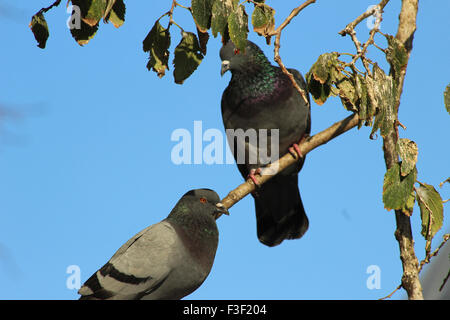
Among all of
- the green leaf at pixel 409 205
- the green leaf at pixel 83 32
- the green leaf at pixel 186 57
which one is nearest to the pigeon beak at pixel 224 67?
the green leaf at pixel 186 57

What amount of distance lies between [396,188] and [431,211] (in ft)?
1.37

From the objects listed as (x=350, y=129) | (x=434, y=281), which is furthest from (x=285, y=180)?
(x=434, y=281)

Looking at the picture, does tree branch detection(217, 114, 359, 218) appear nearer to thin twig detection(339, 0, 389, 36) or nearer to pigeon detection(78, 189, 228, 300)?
pigeon detection(78, 189, 228, 300)

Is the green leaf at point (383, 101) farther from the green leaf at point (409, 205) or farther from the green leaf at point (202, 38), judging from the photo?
the green leaf at point (202, 38)

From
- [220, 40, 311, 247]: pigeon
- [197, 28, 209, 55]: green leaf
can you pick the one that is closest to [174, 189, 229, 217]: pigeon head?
[220, 40, 311, 247]: pigeon

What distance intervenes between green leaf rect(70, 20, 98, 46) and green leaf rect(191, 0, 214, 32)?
916mm

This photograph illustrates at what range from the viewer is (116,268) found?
5281mm

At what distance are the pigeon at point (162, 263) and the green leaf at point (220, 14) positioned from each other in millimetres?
2070

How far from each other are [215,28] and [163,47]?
135 centimetres

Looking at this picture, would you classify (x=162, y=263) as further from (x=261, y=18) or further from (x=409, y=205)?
(x=261, y=18)

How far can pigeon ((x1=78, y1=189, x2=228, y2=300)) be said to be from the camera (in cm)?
519

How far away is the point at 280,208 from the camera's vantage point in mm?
7695

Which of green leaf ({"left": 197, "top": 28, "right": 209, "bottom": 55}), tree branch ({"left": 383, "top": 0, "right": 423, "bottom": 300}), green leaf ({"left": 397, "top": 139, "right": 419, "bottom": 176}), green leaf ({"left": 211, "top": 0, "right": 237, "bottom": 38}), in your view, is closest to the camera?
green leaf ({"left": 211, "top": 0, "right": 237, "bottom": 38})
